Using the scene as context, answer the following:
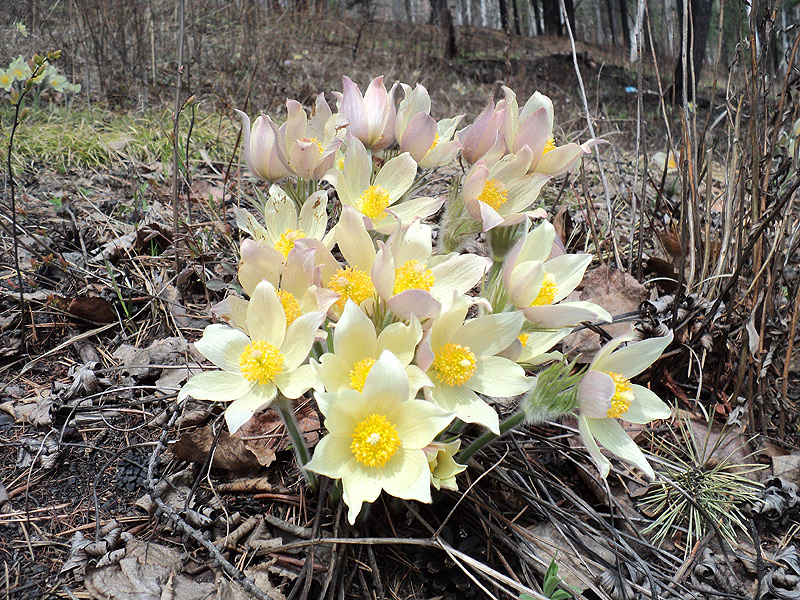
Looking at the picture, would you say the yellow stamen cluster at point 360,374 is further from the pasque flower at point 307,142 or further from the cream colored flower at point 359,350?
the pasque flower at point 307,142

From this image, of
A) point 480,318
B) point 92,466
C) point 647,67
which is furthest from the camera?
point 647,67

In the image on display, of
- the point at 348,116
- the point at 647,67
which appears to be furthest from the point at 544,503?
the point at 647,67

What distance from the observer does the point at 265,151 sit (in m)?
1.13

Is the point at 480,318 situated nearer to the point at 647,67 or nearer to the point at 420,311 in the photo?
the point at 420,311

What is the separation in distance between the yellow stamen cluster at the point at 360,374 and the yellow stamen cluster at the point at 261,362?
0.13 metres

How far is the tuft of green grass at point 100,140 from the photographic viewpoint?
10.3 ft

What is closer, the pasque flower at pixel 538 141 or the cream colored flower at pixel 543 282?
the cream colored flower at pixel 543 282

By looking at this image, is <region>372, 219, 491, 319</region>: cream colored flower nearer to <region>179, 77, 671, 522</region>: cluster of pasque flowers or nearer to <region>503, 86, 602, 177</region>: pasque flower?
<region>179, 77, 671, 522</region>: cluster of pasque flowers

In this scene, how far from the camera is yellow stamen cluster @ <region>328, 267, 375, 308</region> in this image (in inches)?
37.8

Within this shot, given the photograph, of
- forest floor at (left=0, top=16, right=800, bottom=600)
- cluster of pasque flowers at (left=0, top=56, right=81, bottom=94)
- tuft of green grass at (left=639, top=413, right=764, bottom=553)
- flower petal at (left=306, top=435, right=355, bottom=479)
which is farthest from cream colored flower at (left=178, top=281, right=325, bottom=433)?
cluster of pasque flowers at (left=0, top=56, right=81, bottom=94)

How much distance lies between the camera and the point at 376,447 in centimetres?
87

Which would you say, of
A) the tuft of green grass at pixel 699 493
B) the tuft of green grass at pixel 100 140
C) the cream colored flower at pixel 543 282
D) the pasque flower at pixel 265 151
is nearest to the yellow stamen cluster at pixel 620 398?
the cream colored flower at pixel 543 282

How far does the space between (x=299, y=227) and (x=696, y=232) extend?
52.1 inches

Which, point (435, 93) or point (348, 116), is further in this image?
point (435, 93)
